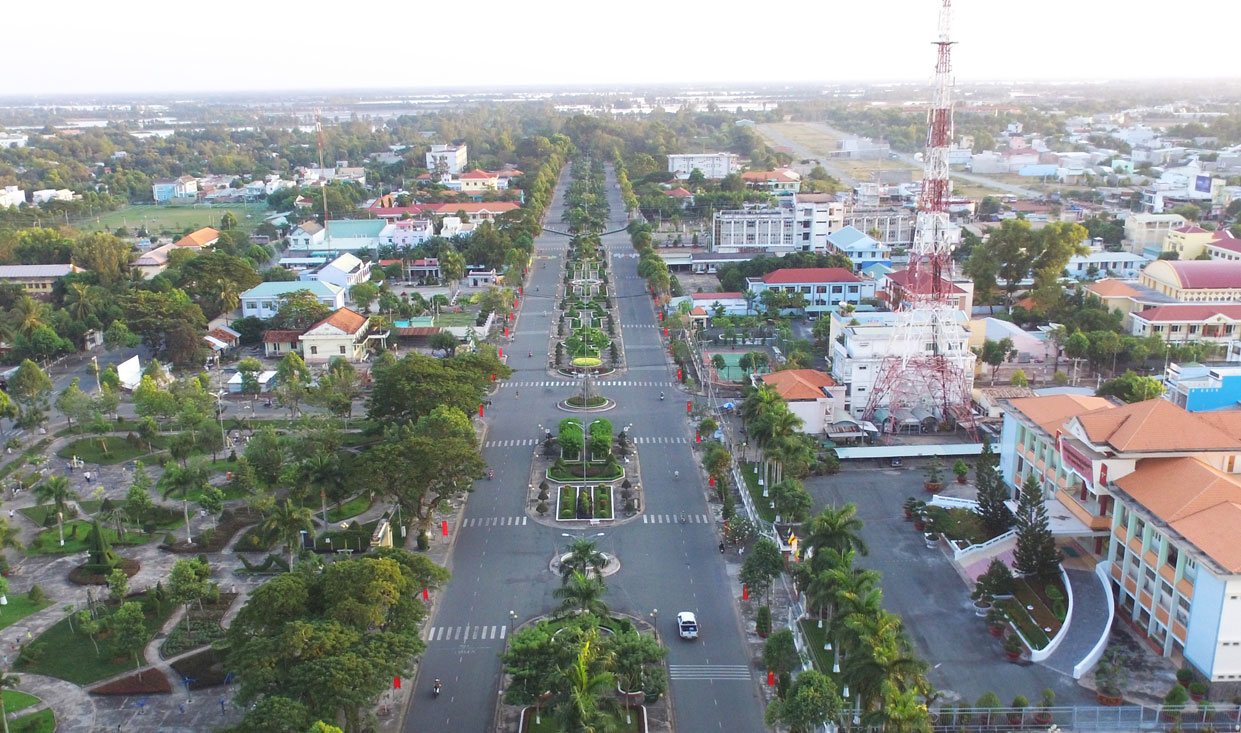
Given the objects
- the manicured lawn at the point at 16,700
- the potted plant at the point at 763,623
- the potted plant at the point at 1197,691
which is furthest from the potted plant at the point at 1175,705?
the manicured lawn at the point at 16,700

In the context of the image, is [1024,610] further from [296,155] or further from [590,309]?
[296,155]

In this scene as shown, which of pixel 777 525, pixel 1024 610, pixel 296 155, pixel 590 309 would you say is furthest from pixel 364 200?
pixel 1024 610

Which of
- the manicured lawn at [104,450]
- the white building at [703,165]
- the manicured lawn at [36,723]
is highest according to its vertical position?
the white building at [703,165]

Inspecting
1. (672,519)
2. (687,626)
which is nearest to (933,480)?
(672,519)

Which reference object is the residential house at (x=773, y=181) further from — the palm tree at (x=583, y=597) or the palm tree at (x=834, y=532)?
the palm tree at (x=583, y=597)

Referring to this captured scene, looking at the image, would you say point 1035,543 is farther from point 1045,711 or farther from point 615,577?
point 615,577

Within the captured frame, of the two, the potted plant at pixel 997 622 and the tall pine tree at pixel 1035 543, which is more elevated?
the tall pine tree at pixel 1035 543

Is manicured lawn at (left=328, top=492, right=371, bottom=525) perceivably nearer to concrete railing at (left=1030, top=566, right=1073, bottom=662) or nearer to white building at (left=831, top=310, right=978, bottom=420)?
white building at (left=831, top=310, right=978, bottom=420)
